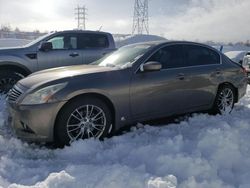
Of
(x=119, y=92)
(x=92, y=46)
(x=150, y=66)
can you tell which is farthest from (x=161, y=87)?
(x=92, y=46)

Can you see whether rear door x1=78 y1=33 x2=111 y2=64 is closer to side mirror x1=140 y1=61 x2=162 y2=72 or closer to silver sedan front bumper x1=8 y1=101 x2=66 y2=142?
side mirror x1=140 y1=61 x2=162 y2=72

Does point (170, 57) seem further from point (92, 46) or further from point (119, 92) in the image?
point (92, 46)

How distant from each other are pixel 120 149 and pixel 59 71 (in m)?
1.66

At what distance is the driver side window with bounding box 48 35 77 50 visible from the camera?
8.33 m

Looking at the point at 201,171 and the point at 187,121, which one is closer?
the point at 201,171

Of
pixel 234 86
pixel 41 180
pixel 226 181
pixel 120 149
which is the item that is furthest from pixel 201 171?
pixel 234 86

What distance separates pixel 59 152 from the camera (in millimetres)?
4215

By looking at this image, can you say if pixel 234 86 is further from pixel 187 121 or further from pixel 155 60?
pixel 155 60

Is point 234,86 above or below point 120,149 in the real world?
above

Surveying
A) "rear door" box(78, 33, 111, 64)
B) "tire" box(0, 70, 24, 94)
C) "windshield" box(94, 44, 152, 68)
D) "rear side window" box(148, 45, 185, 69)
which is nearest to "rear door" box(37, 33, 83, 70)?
"rear door" box(78, 33, 111, 64)

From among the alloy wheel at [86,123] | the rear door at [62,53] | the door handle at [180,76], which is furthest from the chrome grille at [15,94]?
the rear door at [62,53]

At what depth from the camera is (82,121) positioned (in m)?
4.50

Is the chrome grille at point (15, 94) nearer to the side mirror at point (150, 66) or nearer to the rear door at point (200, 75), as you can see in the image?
the side mirror at point (150, 66)

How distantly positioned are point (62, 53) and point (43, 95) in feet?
13.5
